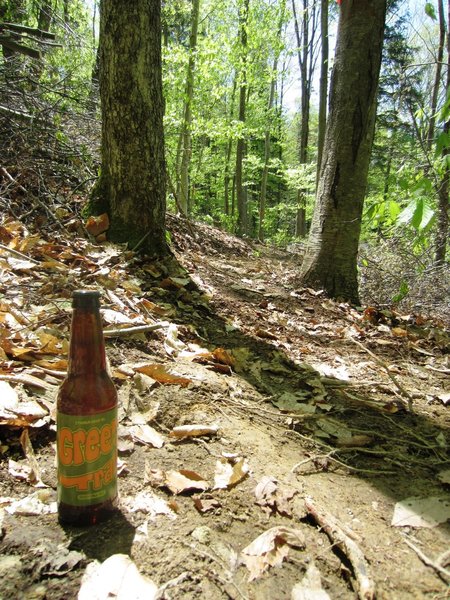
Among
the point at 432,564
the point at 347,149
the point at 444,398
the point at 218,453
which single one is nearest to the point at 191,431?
the point at 218,453

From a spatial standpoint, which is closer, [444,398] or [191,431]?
[191,431]

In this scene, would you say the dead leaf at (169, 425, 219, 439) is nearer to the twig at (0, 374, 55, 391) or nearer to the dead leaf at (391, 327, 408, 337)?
the twig at (0, 374, 55, 391)

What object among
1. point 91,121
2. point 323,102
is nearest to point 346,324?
point 91,121

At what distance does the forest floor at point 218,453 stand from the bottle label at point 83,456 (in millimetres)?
102

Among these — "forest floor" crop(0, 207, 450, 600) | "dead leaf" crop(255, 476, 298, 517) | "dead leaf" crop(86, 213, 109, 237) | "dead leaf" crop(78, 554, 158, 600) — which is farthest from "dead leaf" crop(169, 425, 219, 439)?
"dead leaf" crop(86, 213, 109, 237)

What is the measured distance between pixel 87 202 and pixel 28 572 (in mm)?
3809

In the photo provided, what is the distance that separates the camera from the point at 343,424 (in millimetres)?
2256

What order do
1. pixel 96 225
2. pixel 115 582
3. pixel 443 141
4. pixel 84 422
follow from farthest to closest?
1. pixel 96 225
2. pixel 443 141
3. pixel 84 422
4. pixel 115 582

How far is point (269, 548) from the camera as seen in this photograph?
1234mm

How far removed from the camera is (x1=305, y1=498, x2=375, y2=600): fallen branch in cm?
114

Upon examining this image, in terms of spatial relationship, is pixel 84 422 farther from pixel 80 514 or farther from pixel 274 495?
pixel 274 495

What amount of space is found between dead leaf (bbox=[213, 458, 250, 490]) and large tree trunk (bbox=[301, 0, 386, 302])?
3.44 metres

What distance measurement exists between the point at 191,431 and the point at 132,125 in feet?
10.3

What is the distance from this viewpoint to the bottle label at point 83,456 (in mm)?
1190
